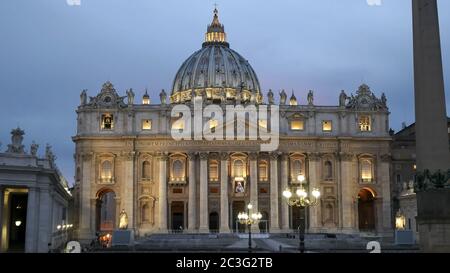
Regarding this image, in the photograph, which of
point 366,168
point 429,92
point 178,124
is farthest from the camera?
point 366,168

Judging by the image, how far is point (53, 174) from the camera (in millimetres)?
43438

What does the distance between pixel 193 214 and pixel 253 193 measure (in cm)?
777

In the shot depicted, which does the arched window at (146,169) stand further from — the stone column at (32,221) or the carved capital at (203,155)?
the stone column at (32,221)

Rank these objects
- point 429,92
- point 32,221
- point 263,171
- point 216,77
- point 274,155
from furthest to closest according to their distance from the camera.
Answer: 1. point 216,77
2. point 263,171
3. point 274,155
4. point 32,221
5. point 429,92

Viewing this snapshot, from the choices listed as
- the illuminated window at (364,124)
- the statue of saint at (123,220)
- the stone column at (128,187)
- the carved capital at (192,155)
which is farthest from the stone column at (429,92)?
the illuminated window at (364,124)

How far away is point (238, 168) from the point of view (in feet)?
275

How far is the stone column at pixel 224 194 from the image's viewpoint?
80.9 metres

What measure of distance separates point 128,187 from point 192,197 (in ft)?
25.9

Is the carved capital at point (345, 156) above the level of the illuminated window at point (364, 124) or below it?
below

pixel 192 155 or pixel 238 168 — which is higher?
pixel 192 155

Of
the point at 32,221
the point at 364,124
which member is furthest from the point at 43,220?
the point at 364,124

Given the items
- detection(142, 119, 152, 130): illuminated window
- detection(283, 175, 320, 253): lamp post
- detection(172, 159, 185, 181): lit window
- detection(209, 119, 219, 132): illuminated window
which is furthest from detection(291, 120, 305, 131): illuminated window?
detection(283, 175, 320, 253): lamp post

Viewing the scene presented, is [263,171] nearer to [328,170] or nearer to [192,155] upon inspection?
[328,170]

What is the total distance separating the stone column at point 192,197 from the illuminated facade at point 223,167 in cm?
12
